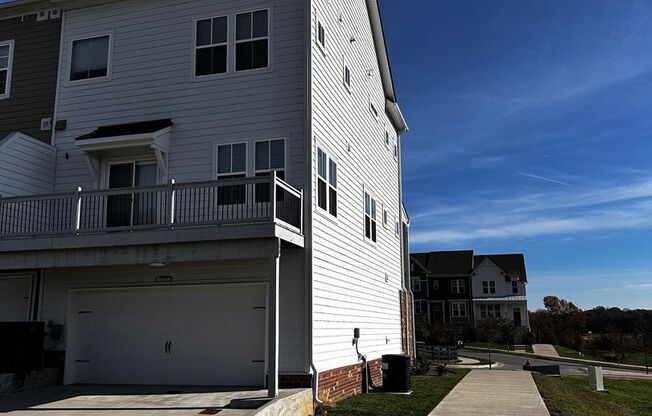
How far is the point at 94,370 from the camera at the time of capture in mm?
13172

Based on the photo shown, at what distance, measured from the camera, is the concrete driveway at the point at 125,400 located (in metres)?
9.65

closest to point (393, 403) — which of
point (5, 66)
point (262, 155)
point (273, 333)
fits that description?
point (273, 333)

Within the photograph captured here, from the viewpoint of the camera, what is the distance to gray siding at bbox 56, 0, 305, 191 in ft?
42.8

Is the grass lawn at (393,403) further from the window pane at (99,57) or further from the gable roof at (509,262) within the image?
the gable roof at (509,262)

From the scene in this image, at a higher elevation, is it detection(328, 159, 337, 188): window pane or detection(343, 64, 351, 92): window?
detection(343, 64, 351, 92): window

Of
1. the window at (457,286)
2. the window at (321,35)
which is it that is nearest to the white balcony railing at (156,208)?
the window at (321,35)

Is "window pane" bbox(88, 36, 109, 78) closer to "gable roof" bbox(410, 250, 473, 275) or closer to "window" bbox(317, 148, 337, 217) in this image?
"window" bbox(317, 148, 337, 217)

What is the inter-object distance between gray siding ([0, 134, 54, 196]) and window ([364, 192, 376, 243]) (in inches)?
343

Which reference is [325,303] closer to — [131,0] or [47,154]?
[47,154]

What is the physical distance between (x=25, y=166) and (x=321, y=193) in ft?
22.5

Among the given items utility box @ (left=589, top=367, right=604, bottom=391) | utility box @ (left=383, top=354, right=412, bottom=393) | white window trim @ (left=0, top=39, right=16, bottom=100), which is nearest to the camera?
white window trim @ (left=0, top=39, right=16, bottom=100)

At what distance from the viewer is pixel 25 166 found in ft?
44.8

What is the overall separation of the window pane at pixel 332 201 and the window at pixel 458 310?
54252 mm

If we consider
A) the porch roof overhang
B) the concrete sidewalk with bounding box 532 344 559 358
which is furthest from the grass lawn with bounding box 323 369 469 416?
the concrete sidewalk with bounding box 532 344 559 358
